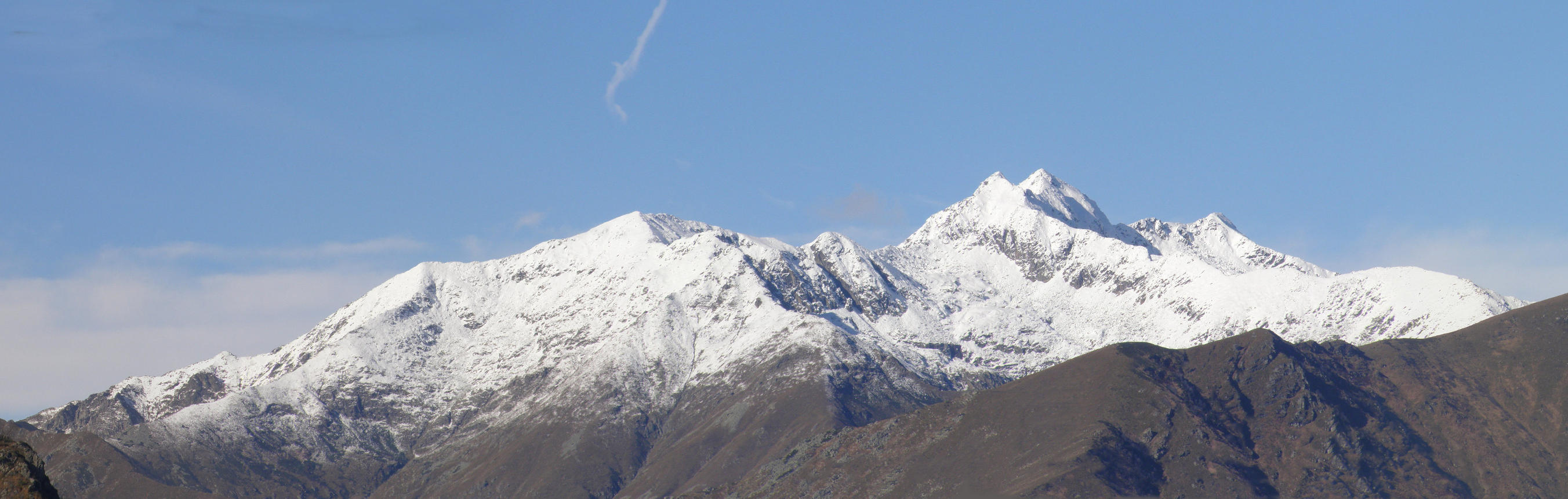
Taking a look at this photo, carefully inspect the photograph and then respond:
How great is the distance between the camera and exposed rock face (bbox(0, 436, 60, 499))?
10606cm

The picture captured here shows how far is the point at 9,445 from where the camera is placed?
375ft

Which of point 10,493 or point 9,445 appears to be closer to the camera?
point 10,493

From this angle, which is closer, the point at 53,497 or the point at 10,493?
the point at 10,493

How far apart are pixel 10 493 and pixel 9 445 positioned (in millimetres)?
10301

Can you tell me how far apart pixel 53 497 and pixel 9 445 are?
543 centimetres

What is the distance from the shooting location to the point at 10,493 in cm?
10538

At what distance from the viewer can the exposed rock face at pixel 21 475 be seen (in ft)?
348

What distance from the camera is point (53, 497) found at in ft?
373

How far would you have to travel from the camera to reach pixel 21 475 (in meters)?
109

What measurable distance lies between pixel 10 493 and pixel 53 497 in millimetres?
8407
